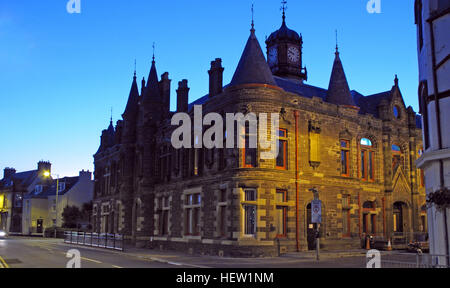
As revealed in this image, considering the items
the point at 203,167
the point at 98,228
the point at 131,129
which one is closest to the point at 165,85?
the point at 131,129

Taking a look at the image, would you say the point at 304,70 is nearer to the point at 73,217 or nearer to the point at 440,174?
the point at 440,174

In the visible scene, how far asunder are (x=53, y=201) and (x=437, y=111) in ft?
224

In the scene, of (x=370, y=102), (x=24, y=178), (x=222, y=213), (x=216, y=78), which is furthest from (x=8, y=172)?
(x=370, y=102)

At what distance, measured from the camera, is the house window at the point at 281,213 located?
2691cm

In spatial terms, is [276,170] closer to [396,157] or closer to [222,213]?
[222,213]

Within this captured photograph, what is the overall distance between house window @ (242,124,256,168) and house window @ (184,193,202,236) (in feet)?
17.9

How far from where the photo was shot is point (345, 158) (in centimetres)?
3161

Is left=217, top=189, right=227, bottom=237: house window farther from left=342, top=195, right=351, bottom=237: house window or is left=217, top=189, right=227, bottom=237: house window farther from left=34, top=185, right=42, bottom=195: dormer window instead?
left=34, top=185, right=42, bottom=195: dormer window

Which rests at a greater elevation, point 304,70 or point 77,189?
point 304,70

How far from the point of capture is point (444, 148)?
1462cm

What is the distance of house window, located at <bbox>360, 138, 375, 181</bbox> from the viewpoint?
1289 inches
